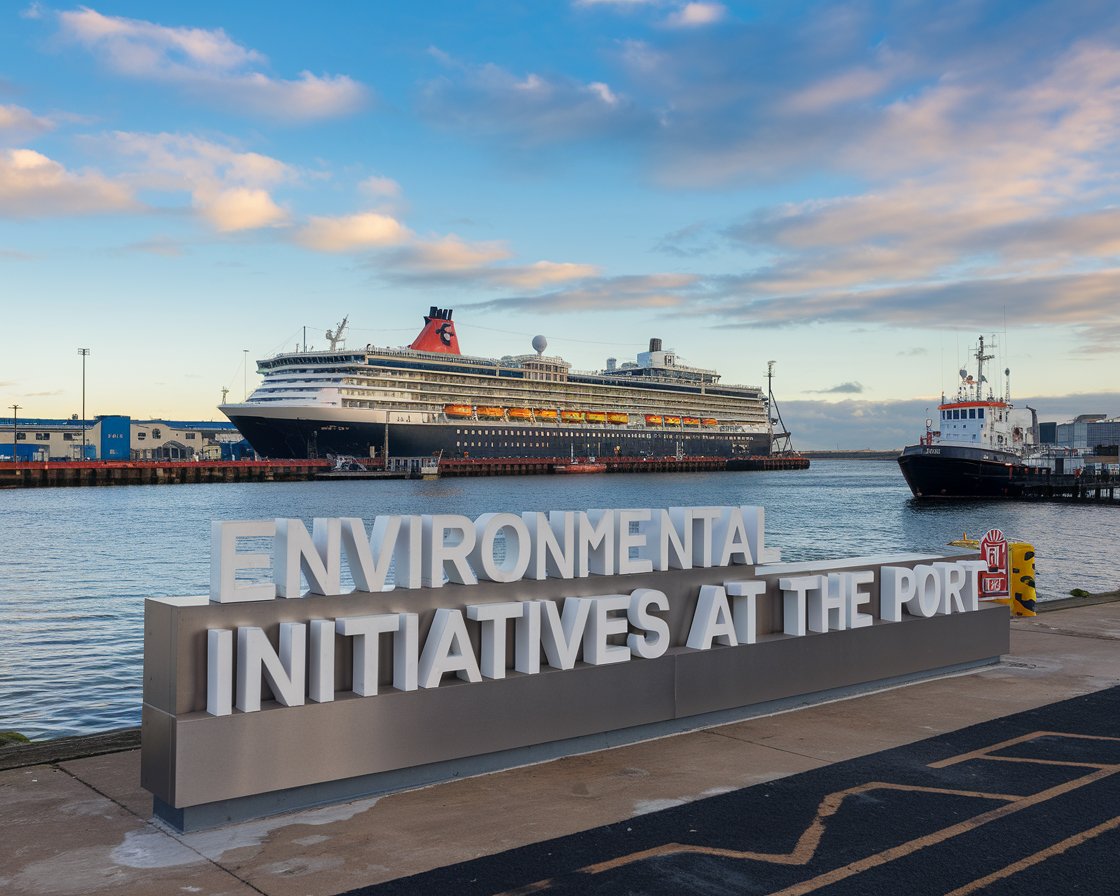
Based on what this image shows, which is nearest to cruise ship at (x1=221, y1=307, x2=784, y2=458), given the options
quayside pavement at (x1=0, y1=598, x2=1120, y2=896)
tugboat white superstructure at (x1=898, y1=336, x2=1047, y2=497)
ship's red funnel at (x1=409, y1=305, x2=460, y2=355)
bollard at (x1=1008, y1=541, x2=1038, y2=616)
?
ship's red funnel at (x1=409, y1=305, x2=460, y2=355)

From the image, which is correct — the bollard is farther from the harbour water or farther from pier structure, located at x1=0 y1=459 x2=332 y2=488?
pier structure, located at x1=0 y1=459 x2=332 y2=488

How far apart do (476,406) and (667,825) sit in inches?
4448

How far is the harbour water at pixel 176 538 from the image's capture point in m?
15.6

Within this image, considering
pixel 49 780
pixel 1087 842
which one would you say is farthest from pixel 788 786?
pixel 49 780

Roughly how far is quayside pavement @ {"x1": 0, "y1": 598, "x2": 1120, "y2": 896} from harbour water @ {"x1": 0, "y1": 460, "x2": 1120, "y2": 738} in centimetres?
791

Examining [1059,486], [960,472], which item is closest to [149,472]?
[960,472]

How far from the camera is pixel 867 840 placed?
18.0 feet

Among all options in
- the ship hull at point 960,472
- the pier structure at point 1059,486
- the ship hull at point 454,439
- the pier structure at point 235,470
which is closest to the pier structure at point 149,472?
the pier structure at point 235,470

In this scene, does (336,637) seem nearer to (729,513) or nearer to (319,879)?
(319,879)

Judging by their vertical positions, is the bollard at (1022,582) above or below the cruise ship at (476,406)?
below

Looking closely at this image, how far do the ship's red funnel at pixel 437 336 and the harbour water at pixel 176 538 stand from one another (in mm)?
22468

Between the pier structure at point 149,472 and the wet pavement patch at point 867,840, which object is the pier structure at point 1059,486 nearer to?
the pier structure at point 149,472

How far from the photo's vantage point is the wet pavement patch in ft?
16.1

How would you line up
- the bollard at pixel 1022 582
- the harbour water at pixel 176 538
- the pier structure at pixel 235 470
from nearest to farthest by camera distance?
the bollard at pixel 1022 582 → the harbour water at pixel 176 538 → the pier structure at pixel 235 470
